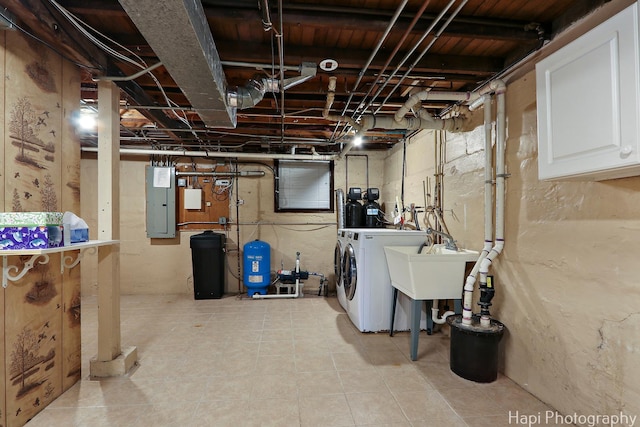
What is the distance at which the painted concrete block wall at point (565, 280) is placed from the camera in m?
1.37

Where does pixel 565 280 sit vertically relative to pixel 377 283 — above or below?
above

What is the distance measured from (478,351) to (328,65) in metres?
2.38

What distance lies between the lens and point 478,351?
2012mm

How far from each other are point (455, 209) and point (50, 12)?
3.34 meters

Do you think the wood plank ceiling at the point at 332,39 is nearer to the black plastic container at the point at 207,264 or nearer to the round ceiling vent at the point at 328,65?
the round ceiling vent at the point at 328,65

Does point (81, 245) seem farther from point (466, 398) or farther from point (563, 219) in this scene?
point (563, 219)

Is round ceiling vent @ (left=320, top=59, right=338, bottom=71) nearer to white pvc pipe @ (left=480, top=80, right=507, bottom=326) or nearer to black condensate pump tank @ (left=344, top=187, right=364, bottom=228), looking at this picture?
white pvc pipe @ (left=480, top=80, right=507, bottom=326)

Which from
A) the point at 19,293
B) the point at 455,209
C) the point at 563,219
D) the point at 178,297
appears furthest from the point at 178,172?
the point at 563,219

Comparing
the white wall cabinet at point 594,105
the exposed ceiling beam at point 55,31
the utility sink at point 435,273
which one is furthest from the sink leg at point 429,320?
the exposed ceiling beam at point 55,31

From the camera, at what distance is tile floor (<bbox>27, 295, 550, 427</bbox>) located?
171cm

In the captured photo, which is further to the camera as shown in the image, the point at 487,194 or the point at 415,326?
the point at 415,326

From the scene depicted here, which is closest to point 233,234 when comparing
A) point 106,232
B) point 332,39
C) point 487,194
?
point 106,232

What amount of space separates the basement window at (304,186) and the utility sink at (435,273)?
Answer: 252cm

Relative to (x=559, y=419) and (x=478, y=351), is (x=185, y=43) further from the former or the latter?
(x=559, y=419)
